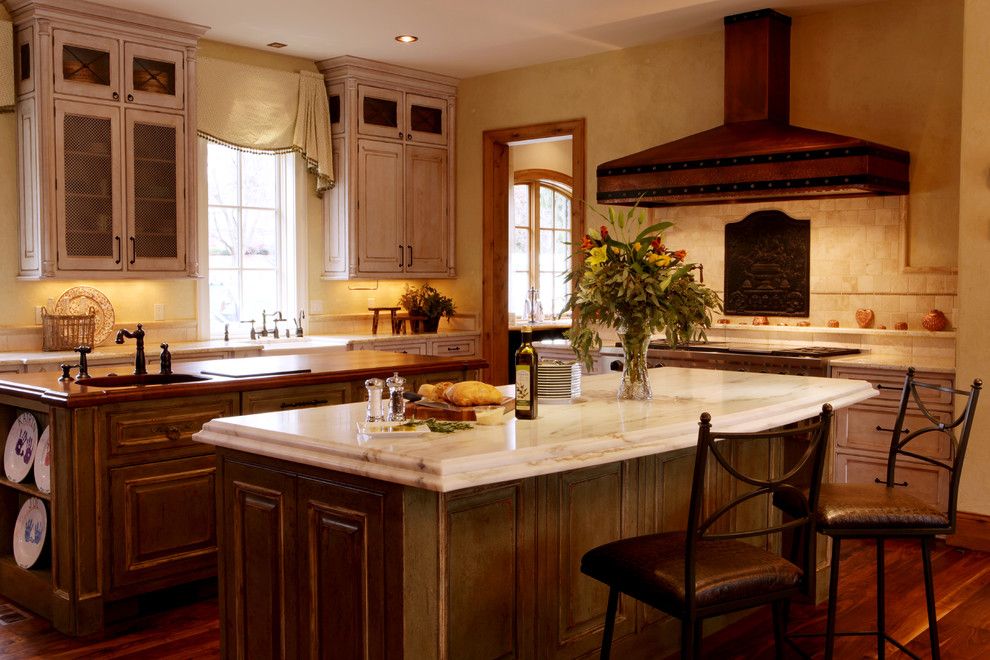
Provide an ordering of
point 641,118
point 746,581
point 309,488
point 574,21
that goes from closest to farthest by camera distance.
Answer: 1. point 746,581
2. point 309,488
3. point 574,21
4. point 641,118

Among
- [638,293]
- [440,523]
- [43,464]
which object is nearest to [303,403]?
[43,464]

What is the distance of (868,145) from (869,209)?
2.76 feet

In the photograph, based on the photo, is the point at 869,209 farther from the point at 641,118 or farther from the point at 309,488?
the point at 309,488

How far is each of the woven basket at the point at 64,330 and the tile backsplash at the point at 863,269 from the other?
4.08m

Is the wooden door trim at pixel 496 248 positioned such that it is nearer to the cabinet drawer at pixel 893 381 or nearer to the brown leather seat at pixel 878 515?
the cabinet drawer at pixel 893 381

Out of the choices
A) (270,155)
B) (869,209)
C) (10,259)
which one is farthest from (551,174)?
(10,259)

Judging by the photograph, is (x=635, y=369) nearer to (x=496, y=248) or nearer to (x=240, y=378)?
(x=240, y=378)

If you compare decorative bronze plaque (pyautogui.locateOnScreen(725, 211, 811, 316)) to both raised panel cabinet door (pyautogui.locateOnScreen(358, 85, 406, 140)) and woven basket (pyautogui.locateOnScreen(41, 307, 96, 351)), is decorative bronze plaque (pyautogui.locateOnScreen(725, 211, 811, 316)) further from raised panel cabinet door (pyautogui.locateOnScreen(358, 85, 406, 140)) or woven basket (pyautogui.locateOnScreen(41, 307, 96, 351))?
woven basket (pyautogui.locateOnScreen(41, 307, 96, 351))

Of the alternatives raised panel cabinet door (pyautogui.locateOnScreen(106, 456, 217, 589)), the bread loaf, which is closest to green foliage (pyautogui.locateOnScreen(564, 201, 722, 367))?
the bread loaf

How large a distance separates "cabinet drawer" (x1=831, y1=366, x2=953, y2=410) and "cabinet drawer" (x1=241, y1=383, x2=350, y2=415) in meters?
2.58

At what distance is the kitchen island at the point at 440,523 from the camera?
7.90 feet

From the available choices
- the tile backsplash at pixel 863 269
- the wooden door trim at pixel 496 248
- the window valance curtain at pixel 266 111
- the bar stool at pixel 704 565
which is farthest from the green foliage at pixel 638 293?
the wooden door trim at pixel 496 248

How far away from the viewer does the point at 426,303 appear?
7539 mm

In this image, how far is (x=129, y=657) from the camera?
11.4ft
